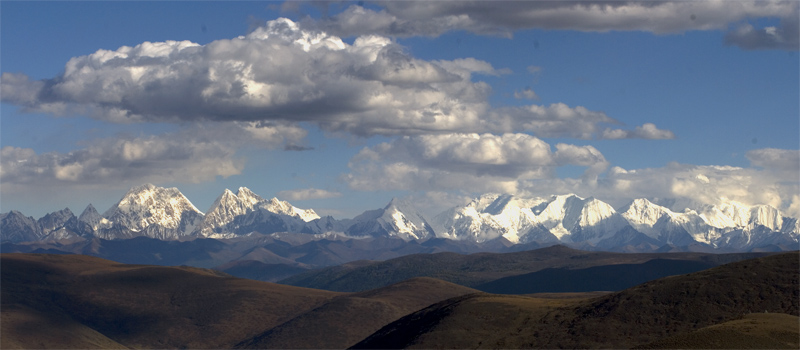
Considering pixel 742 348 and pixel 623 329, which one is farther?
pixel 623 329

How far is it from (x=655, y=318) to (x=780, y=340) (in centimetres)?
7049

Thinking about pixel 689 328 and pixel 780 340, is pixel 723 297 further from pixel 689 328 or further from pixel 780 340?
pixel 780 340

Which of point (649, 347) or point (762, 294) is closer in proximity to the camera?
point (649, 347)

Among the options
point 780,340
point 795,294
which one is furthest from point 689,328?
point 780,340

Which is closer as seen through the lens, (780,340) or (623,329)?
(780,340)

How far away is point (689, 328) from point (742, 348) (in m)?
65.2

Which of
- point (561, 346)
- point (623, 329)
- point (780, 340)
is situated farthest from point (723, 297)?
point (780, 340)

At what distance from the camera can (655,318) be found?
199000 millimetres

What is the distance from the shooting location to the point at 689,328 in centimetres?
18875

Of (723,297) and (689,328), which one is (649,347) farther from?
(723,297)

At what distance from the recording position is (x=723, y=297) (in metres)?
200

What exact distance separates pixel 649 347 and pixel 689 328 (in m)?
65.6

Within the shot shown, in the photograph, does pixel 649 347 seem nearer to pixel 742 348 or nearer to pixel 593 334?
pixel 742 348

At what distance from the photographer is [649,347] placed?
12862 centimetres
